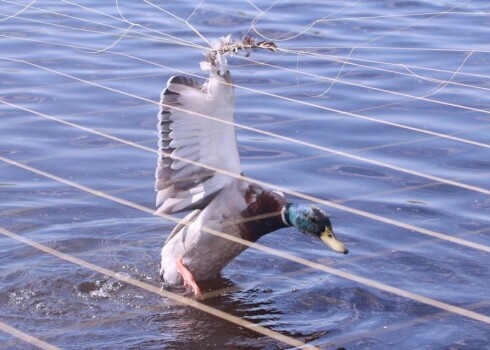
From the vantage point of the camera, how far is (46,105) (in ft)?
36.4

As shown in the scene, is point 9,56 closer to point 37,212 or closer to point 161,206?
point 37,212

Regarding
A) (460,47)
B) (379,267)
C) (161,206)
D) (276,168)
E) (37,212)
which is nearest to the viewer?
(161,206)

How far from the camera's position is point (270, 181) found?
9.40 meters

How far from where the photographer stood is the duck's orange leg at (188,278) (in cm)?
755

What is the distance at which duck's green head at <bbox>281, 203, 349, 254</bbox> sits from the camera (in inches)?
290

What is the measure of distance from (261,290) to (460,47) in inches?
231

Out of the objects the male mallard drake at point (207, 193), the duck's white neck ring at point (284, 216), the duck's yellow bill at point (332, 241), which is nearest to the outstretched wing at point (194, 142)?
the male mallard drake at point (207, 193)

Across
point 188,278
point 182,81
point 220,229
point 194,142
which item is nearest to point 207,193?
point 220,229

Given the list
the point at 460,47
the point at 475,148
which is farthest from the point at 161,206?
the point at 460,47

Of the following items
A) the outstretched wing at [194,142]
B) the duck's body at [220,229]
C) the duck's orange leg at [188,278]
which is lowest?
the duck's orange leg at [188,278]

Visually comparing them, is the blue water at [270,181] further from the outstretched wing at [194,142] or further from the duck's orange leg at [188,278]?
the outstretched wing at [194,142]

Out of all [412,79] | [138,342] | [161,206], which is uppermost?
[412,79]

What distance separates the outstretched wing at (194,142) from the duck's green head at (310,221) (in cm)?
37

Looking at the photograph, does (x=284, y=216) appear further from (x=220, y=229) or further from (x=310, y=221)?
(x=220, y=229)
